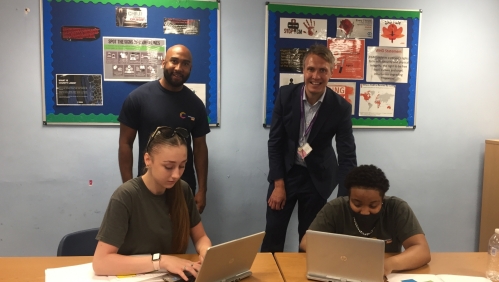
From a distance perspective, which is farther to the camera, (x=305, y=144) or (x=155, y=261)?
(x=305, y=144)

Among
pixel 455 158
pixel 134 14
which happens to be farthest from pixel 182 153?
pixel 455 158

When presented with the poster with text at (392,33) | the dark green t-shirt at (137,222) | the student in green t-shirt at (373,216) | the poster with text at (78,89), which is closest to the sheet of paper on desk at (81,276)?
the dark green t-shirt at (137,222)

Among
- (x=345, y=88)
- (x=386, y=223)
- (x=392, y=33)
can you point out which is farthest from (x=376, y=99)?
(x=386, y=223)

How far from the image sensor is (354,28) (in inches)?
112

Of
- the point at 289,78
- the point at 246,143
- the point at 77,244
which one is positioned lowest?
the point at 77,244

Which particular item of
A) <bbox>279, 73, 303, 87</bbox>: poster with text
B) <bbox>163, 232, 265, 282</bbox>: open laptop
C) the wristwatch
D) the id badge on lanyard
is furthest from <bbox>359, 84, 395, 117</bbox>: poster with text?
the wristwatch

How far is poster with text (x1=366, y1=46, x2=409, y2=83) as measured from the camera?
2.89 metres

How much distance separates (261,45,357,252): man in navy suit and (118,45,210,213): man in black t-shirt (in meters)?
0.50

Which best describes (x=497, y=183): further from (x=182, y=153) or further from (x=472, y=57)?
(x=182, y=153)

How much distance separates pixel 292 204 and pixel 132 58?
1471mm

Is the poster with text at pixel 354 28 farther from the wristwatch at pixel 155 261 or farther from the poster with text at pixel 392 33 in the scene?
the wristwatch at pixel 155 261

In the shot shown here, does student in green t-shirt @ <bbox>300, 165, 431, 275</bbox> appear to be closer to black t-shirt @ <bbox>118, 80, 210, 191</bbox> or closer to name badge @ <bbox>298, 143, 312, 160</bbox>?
name badge @ <bbox>298, 143, 312, 160</bbox>

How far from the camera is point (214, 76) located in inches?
108

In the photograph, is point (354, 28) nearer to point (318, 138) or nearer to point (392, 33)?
point (392, 33)
